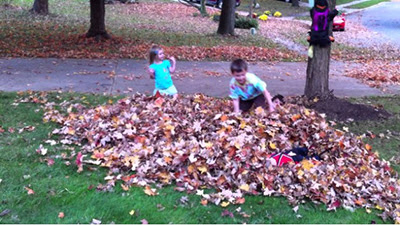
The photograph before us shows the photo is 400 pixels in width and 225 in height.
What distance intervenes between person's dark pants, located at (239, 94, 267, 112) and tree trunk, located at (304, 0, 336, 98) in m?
1.71

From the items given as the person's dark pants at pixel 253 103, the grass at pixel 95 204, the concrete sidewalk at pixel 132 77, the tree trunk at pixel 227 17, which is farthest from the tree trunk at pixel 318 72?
the tree trunk at pixel 227 17

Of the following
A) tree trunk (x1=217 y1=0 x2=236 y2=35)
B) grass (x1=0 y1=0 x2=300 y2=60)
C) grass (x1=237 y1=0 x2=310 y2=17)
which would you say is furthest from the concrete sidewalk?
grass (x1=237 y1=0 x2=310 y2=17)

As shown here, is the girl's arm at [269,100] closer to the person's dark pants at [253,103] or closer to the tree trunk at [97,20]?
the person's dark pants at [253,103]

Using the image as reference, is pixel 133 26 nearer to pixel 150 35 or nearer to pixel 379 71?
pixel 150 35

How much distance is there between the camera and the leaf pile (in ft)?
14.0

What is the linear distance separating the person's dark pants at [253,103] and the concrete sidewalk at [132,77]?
7.02 ft

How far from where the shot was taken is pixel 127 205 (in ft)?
12.9

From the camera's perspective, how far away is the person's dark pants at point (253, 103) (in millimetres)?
6043

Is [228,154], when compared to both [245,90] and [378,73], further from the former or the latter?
[378,73]

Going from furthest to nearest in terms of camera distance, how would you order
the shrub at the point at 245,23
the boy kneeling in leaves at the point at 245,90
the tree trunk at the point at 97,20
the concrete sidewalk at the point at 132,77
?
the shrub at the point at 245,23 < the tree trunk at the point at 97,20 < the concrete sidewalk at the point at 132,77 < the boy kneeling in leaves at the point at 245,90

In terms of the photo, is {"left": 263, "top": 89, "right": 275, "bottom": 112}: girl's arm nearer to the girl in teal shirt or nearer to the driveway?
the girl in teal shirt

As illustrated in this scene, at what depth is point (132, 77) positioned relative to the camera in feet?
31.1

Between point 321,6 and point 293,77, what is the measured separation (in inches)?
139

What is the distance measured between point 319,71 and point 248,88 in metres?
1.99
